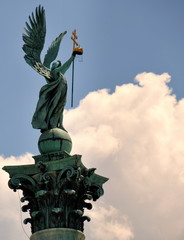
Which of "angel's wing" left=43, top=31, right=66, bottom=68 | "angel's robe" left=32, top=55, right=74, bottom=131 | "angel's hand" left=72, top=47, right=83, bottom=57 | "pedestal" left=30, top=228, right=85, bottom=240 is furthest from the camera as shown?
"angel's wing" left=43, top=31, right=66, bottom=68

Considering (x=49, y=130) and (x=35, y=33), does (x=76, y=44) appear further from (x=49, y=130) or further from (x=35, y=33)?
(x=49, y=130)

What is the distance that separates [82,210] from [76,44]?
34.3 feet

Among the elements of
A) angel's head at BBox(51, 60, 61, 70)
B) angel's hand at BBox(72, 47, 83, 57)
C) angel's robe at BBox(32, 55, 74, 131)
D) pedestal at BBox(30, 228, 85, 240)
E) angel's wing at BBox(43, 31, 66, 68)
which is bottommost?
pedestal at BBox(30, 228, 85, 240)

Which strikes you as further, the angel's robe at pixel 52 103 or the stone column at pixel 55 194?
the angel's robe at pixel 52 103

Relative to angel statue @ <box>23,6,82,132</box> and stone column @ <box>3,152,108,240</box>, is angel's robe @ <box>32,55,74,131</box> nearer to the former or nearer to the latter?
angel statue @ <box>23,6,82,132</box>

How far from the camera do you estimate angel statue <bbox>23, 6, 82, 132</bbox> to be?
39.1 meters

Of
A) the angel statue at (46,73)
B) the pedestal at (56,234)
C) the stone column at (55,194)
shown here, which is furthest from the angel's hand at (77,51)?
the pedestal at (56,234)

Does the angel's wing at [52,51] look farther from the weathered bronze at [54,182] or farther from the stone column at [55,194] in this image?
the stone column at [55,194]

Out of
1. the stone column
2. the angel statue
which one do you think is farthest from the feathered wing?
the stone column

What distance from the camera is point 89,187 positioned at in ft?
121

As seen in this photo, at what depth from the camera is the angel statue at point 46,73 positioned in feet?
128

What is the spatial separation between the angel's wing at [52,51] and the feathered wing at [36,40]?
808 mm

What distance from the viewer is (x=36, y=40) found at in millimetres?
40969

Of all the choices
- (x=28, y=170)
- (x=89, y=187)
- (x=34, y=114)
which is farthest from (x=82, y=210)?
(x=34, y=114)
